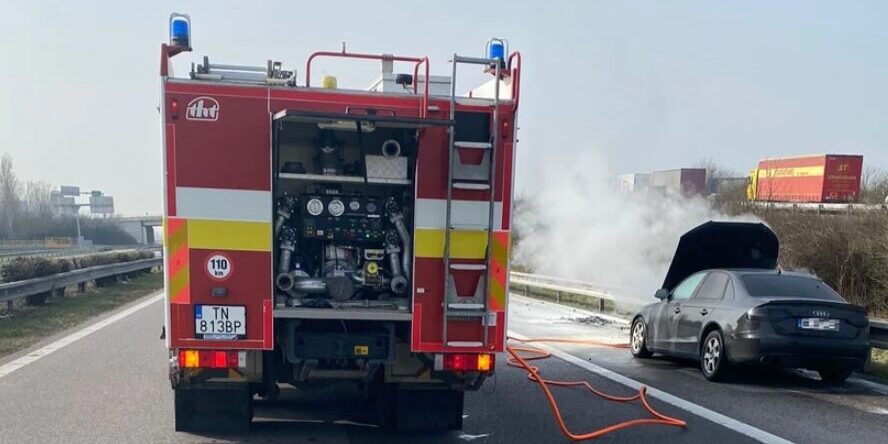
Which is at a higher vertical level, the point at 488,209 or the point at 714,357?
the point at 488,209

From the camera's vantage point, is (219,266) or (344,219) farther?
(344,219)

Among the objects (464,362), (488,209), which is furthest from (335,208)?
(464,362)

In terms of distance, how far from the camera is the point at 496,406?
7527 mm

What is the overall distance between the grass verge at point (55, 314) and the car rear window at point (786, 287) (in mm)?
10038

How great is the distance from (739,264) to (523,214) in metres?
12.1

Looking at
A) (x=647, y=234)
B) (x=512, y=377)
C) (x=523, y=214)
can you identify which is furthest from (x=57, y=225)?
(x=512, y=377)

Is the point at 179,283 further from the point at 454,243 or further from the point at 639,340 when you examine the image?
the point at 639,340

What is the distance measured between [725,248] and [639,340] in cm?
193

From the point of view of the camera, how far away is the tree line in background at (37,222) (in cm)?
7431

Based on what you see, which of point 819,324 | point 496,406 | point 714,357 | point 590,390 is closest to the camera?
point 496,406

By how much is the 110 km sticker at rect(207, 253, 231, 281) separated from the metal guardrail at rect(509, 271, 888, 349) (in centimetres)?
676

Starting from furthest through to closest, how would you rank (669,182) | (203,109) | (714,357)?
(669,182), (714,357), (203,109)

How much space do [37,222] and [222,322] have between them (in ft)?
269

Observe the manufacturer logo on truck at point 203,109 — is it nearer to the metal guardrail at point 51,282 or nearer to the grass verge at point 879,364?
the grass verge at point 879,364
